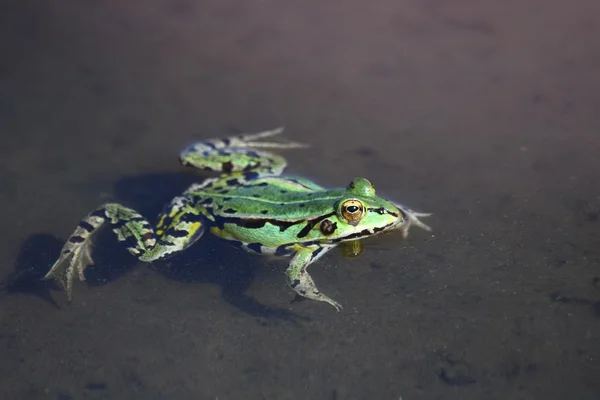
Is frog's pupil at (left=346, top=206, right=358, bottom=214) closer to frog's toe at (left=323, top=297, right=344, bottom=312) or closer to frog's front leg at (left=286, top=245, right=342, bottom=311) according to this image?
frog's front leg at (left=286, top=245, right=342, bottom=311)

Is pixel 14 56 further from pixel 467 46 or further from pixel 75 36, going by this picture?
pixel 467 46

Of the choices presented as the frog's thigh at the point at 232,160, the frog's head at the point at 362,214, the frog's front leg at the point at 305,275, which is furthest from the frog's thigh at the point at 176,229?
the frog's head at the point at 362,214

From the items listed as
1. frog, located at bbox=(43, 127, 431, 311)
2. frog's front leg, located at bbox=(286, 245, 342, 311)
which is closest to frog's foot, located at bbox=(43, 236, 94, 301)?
frog, located at bbox=(43, 127, 431, 311)

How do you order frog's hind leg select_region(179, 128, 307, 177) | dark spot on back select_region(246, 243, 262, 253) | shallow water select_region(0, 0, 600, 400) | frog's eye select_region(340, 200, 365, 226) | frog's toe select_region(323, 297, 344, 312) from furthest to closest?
frog's hind leg select_region(179, 128, 307, 177) < dark spot on back select_region(246, 243, 262, 253) < frog's eye select_region(340, 200, 365, 226) < frog's toe select_region(323, 297, 344, 312) < shallow water select_region(0, 0, 600, 400)

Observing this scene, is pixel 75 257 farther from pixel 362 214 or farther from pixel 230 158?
pixel 362 214

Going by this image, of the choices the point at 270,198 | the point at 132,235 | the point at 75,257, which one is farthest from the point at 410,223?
the point at 75,257

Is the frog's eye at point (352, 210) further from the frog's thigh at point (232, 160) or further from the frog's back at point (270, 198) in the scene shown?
the frog's thigh at point (232, 160)

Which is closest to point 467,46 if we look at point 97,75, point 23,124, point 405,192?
point 405,192
